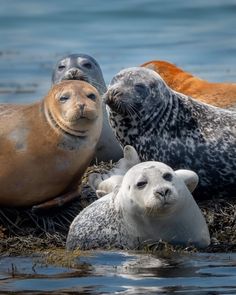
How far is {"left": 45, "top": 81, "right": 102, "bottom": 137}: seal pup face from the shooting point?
10.4 m

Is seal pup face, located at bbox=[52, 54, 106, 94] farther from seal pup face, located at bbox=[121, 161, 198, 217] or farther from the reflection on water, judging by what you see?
the reflection on water

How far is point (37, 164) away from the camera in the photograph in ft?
34.7

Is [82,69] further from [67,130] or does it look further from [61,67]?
[67,130]

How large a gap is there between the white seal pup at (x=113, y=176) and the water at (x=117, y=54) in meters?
1.00

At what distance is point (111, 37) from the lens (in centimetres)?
2611

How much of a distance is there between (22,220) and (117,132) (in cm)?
114

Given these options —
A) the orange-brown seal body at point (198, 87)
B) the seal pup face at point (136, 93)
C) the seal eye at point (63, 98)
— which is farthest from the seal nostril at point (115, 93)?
the orange-brown seal body at point (198, 87)

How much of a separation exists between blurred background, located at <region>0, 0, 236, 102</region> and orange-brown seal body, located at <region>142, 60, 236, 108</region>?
17.2 ft

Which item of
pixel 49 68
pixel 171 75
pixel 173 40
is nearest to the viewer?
pixel 171 75

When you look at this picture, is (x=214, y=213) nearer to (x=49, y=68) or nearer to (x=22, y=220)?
(x=22, y=220)

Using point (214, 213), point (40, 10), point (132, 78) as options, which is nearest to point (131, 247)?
point (214, 213)

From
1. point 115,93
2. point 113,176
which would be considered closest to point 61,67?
point 115,93

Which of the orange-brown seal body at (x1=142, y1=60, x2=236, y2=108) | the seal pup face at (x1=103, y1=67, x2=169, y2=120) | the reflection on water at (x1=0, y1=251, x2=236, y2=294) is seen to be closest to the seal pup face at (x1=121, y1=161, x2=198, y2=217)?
the reflection on water at (x1=0, y1=251, x2=236, y2=294)

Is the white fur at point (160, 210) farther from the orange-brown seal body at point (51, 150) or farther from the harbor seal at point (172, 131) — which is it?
the harbor seal at point (172, 131)
